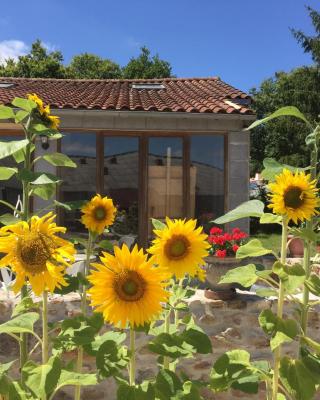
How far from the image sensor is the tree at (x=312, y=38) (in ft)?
58.5

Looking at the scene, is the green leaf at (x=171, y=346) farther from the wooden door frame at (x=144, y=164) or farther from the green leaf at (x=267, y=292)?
the wooden door frame at (x=144, y=164)

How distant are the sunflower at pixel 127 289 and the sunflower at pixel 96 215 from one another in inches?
18.5

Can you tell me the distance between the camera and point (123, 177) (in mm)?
7879

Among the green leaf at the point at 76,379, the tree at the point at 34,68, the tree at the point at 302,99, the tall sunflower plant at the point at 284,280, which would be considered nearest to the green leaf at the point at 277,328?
the tall sunflower plant at the point at 284,280

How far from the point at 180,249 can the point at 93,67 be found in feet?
110

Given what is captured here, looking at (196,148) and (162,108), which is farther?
(196,148)

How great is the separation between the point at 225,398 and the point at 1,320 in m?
1.74

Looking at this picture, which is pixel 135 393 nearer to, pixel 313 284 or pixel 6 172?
pixel 313 284

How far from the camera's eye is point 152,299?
3.85 ft

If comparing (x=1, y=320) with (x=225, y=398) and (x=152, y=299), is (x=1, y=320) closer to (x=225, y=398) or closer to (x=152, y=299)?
(x=225, y=398)

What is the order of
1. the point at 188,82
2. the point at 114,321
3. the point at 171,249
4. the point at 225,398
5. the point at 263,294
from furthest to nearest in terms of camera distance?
the point at 188,82 < the point at 225,398 < the point at 263,294 < the point at 171,249 < the point at 114,321

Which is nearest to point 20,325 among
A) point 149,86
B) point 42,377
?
point 42,377

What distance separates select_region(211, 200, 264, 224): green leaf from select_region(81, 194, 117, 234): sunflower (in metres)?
0.46

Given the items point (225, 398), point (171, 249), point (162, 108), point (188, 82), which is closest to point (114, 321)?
point (171, 249)
